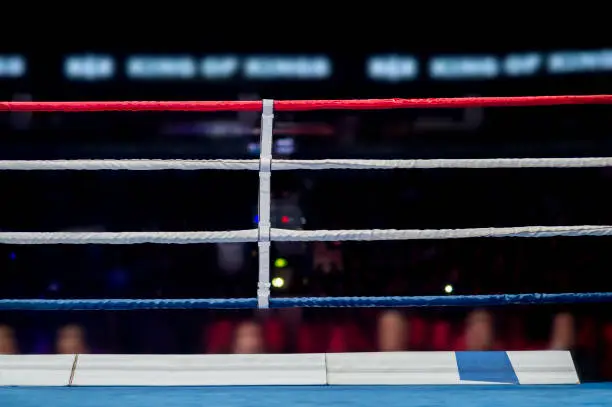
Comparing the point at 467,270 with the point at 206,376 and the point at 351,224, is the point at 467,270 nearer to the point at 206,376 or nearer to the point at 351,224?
the point at 351,224

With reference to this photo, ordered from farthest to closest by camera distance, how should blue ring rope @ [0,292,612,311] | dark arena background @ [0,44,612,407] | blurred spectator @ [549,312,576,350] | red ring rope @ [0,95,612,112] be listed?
dark arena background @ [0,44,612,407] → blurred spectator @ [549,312,576,350] → red ring rope @ [0,95,612,112] → blue ring rope @ [0,292,612,311]

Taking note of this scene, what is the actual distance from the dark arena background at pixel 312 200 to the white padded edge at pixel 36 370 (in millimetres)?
852

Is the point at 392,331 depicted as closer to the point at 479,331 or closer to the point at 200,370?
the point at 479,331

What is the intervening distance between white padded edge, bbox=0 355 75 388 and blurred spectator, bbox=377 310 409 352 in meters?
1.33

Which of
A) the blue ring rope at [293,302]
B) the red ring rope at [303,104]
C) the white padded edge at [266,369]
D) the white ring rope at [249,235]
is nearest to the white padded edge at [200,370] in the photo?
the white padded edge at [266,369]

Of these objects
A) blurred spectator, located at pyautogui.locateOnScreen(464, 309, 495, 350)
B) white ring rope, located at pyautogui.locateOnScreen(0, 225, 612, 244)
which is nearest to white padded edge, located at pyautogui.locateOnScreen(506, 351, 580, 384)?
white ring rope, located at pyautogui.locateOnScreen(0, 225, 612, 244)

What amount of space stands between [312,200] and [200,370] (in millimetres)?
2936

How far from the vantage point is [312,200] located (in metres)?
4.53

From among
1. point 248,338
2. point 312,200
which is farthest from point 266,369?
point 312,200

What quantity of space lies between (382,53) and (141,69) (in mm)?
1636

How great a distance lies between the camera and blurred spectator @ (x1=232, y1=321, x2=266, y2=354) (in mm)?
2457

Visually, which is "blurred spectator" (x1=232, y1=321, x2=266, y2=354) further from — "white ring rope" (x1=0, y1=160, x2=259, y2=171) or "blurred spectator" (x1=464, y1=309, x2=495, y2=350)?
"white ring rope" (x1=0, y1=160, x2=259, y2=171)

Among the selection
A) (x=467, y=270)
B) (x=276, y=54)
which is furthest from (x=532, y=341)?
(x=276, y=54)

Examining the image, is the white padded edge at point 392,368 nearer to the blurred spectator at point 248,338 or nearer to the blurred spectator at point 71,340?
the blurred spectator at point 248,338
